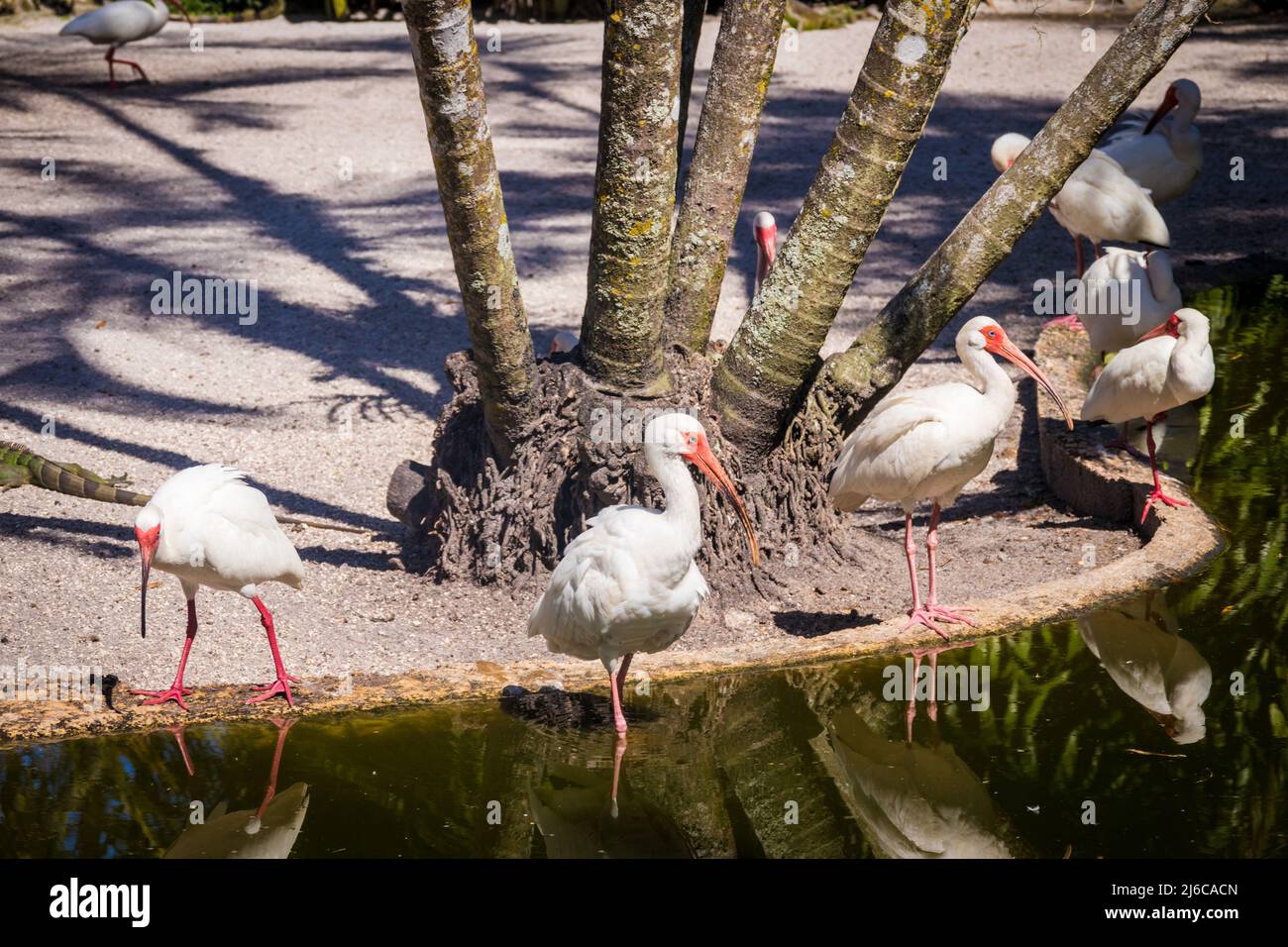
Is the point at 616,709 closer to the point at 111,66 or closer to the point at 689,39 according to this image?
the point at 689,39

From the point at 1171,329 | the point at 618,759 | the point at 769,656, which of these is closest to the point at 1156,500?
the point at 1171,329

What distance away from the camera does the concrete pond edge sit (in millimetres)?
4457

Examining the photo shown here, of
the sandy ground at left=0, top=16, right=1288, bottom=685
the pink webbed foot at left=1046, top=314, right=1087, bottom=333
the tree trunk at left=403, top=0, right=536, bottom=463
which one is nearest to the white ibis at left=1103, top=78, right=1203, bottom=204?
the sandy ground at left=0, top=16, right=1288, bottom=685

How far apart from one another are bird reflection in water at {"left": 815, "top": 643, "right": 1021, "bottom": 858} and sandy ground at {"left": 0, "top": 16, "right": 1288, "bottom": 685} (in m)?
0.98

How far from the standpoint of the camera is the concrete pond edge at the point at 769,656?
446 cm

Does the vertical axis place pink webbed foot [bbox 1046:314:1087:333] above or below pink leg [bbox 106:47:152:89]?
below

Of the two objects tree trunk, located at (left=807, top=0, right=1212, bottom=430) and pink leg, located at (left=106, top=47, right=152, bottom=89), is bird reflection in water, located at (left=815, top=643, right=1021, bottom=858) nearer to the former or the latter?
tree trunk, located at (left=807, top=0, right=1212, bottom=430)

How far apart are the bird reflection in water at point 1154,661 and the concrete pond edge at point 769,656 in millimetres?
104

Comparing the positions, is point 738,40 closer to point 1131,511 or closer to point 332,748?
point 1131,511

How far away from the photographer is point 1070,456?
20.9ft

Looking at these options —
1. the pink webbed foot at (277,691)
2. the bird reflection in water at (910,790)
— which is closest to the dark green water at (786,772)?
the bird reflection in water at (910,790)

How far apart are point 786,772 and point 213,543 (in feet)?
7.23

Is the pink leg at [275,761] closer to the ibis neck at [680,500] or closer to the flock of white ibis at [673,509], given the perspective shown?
the flock of white ibis at [673,509]

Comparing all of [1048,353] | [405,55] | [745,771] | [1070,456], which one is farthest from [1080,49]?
[745,771]
